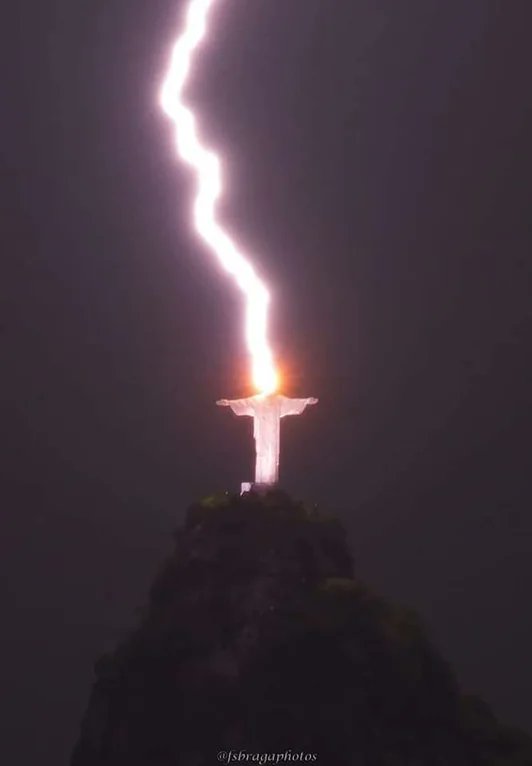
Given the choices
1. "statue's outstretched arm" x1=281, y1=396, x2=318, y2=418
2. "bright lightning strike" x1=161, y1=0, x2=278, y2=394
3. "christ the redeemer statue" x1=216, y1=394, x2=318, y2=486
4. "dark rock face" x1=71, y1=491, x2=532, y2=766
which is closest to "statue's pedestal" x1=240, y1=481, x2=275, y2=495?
"christ the redeemer statue" x1=216, y1=394, x2=318, y2=486

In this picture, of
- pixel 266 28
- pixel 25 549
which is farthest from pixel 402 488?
pixel 266 28

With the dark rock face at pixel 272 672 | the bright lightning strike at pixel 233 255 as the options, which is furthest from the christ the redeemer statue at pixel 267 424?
the dark rock face at pixel 272 672

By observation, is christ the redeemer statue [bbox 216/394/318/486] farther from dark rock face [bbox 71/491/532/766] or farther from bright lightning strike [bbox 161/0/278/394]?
dark rock face [bbox 71/491/532/766]

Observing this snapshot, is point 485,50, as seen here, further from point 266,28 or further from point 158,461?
point 158,461

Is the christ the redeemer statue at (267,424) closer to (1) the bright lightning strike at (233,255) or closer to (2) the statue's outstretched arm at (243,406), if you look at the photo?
(2) the statue's outstretched arm at (243,406)

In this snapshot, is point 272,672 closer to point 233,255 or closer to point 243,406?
point 243,406

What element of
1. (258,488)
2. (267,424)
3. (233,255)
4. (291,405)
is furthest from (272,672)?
(233,255)
